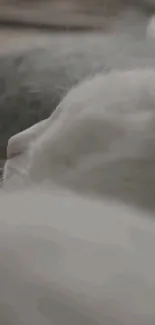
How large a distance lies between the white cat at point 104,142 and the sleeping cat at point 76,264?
5 centimetres

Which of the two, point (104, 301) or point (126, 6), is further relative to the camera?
point (126, 6)

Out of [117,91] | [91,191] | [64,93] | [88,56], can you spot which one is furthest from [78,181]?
[88,56]

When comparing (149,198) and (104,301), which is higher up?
(149,198)

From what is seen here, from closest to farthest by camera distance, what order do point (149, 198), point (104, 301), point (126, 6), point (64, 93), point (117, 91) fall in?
point (104, 301) < point (149, 198) < point (117, 91) < point (64, 93) < point (126, 6)

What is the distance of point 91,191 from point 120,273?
0.16 meters

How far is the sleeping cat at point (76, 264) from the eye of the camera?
0.56 meters

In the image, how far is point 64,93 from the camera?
3.35 feet

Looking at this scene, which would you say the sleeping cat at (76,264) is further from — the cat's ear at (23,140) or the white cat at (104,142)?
the cat's ear at (23,140)

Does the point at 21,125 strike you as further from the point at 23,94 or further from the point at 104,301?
the point at 104,301

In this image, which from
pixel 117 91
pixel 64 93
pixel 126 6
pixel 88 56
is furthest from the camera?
pixel 126 6

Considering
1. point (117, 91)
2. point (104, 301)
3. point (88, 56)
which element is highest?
point (88, 56)

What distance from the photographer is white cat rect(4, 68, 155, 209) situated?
0.73 meters

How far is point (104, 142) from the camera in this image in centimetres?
78

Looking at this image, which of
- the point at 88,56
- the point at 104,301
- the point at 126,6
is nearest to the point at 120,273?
the point at 104,301
